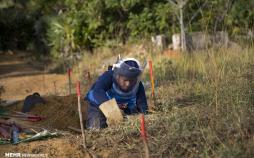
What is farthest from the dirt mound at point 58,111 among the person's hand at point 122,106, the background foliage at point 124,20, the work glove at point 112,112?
the background foliage at point 124,20

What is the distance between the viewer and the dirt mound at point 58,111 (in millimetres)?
7539

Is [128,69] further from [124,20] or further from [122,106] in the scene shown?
[124,20]

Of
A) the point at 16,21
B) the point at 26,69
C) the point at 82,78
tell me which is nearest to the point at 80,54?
the point at 26,69

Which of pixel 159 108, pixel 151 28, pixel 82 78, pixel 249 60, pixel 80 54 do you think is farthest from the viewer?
pixel 80 54

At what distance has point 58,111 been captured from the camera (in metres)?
8.20

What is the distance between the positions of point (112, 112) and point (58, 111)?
200cm

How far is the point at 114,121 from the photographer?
20.8 feet

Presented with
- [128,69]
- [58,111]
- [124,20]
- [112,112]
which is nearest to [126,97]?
[128,69]

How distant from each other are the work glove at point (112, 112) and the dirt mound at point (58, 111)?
1.02m

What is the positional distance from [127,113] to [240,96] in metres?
1.56

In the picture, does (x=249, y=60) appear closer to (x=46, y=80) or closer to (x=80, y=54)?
(x=46, y=80)

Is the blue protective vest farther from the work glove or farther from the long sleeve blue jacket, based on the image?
the work glove

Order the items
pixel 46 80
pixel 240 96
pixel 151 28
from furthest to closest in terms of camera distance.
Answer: pixel 151 28
pixel 46 80
pixel 240 96

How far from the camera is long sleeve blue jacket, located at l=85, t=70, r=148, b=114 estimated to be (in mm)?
6691
